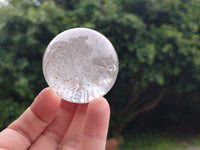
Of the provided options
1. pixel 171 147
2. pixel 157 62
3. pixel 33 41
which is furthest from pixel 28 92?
pixel 171 147

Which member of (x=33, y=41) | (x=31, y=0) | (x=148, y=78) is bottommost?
(x=33, y=41)

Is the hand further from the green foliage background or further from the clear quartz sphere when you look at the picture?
the green foliage background

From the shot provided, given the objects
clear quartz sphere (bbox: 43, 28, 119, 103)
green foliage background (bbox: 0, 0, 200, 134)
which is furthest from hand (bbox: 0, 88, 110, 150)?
green foliage background (bbox: 0, 0, 200, 134)

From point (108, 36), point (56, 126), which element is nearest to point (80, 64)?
point (56, 126)

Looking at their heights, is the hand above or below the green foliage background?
below

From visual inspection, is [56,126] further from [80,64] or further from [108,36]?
[108,36]

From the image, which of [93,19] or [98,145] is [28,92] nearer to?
[93,19]
